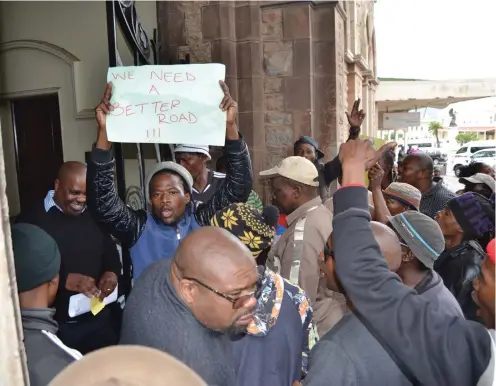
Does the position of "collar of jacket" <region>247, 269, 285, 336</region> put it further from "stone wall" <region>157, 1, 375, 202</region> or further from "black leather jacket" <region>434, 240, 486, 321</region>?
"stone wall" <region>157, 1, 375, 202</region>

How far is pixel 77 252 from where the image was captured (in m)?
2.50

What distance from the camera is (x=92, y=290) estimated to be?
7.69ft

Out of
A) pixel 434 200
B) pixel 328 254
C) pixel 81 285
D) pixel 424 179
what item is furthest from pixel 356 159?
pixel 424 179

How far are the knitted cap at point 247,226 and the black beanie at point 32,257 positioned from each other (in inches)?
25.0

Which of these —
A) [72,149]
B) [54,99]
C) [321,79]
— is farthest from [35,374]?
[321,79]

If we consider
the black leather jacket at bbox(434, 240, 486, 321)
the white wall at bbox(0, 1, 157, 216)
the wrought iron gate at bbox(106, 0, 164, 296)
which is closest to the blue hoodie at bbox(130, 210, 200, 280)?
the wrought iron gate at bbox(106, 0, 164, 296)

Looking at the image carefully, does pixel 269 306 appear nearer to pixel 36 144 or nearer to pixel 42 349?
pixel 42 349

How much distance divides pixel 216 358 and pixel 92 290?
4.44ft

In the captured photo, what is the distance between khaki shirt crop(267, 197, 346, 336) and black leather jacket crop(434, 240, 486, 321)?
1.94 ft

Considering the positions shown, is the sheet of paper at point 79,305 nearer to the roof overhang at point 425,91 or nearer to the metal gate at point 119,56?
the metal gate at point 119,56

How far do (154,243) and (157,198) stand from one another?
24 cm

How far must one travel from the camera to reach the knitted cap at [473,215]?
2.50 metres

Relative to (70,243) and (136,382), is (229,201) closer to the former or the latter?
(70,243)

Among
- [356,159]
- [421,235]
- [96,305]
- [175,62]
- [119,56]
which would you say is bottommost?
[96,305]
